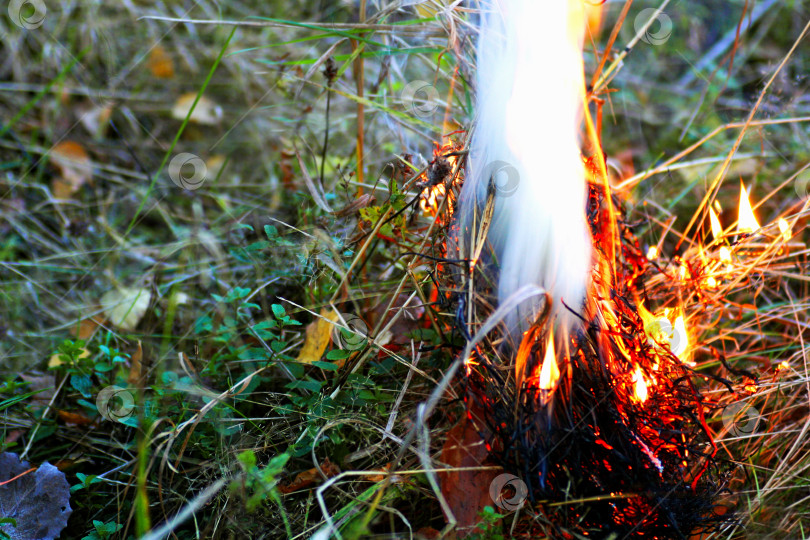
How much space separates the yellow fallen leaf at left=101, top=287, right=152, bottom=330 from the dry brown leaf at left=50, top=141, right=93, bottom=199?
Result: 56 cm

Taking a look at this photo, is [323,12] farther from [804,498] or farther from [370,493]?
→ [804,498]

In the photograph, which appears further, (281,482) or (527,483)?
(281,482)

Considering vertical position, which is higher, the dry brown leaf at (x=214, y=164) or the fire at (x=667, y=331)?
the fire at (x=667, y=331)

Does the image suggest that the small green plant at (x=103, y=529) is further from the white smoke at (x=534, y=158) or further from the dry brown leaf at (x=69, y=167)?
the dry brown leaf at (x=69, y=167)

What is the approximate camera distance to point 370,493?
3.12ft

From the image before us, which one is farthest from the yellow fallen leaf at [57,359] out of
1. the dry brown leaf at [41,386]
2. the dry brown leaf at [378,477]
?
the dry brown leaf at [378,477]

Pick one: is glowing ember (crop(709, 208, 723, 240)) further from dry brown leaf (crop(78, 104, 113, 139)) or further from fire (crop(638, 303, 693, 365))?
dry brown leaf (crop(78, 104, 113, 139))

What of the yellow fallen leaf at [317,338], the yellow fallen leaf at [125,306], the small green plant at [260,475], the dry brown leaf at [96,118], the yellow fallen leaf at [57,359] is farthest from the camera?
the dry brown leaf at [96,118]

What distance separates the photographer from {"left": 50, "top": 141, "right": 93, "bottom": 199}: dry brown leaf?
1869mm

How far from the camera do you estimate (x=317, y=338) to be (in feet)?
3.79

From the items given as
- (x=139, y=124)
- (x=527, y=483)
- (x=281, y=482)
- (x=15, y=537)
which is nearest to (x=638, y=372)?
(x=527, y=483)

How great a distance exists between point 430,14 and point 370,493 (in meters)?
1.00

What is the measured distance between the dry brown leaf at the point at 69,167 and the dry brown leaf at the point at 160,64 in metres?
0.46

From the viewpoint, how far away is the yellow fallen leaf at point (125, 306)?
142 cm
